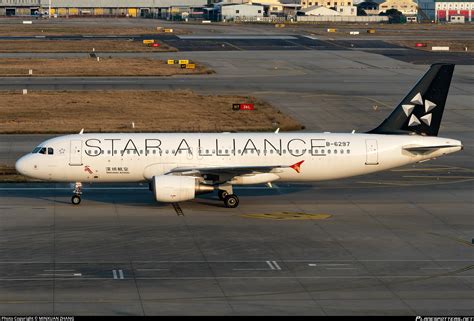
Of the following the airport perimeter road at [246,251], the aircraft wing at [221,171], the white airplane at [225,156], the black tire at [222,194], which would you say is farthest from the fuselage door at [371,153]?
the black tire at [222,194]

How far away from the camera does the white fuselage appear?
175 ft

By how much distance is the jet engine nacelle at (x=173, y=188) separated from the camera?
5128cm

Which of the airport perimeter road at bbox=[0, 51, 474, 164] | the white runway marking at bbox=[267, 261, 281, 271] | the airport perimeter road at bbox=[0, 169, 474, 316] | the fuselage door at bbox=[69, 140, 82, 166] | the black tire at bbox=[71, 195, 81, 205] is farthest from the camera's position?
the airport perimeter road at bbox=[0, 51, 474, 164]

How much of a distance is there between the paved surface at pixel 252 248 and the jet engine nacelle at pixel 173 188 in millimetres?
1051

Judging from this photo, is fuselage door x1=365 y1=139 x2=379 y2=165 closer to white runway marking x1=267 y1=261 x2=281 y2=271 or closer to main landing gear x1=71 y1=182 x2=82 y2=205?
white runway marking x1=267 y1=261 x2=281 y2=271

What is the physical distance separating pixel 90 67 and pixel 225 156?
75.6 metres

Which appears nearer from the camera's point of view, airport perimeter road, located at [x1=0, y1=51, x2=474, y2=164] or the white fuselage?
the white fuselage

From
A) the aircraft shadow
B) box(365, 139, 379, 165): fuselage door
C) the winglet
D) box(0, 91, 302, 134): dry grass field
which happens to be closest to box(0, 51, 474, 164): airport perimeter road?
box(0, 91, 302, 134): dry grass field

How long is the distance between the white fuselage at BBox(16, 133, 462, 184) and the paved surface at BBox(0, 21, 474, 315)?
1994 millimetres

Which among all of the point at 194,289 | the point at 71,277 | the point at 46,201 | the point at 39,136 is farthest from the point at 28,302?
the point at 39,136

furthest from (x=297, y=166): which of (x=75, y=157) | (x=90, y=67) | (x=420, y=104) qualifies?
(x=90, y=67)

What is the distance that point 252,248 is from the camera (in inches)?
1762

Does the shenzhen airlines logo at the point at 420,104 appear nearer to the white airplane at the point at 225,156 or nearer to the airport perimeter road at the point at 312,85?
the white airplane at the point at 225,156

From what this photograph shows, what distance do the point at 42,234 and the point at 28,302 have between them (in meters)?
11.7
